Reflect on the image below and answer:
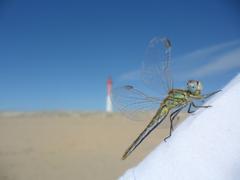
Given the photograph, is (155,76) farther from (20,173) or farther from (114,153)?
(114,153)

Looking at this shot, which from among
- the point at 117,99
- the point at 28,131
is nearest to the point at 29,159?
the point at 28,131

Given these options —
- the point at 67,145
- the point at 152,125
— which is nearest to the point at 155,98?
the point at 152,125

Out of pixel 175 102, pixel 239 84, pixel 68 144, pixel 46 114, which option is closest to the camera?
pixel 239 84

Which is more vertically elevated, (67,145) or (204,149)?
(67,145)

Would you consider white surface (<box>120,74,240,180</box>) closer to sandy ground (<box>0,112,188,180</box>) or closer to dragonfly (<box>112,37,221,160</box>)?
dragonfly (<box>112,37,221,160</box>)

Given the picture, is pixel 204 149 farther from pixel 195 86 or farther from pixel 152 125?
pixel 152 125

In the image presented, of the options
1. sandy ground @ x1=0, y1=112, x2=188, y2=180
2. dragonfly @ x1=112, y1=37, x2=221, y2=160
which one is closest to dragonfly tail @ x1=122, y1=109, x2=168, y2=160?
dragonfly @ x1=112, y1=37, x2=221, y2=160
